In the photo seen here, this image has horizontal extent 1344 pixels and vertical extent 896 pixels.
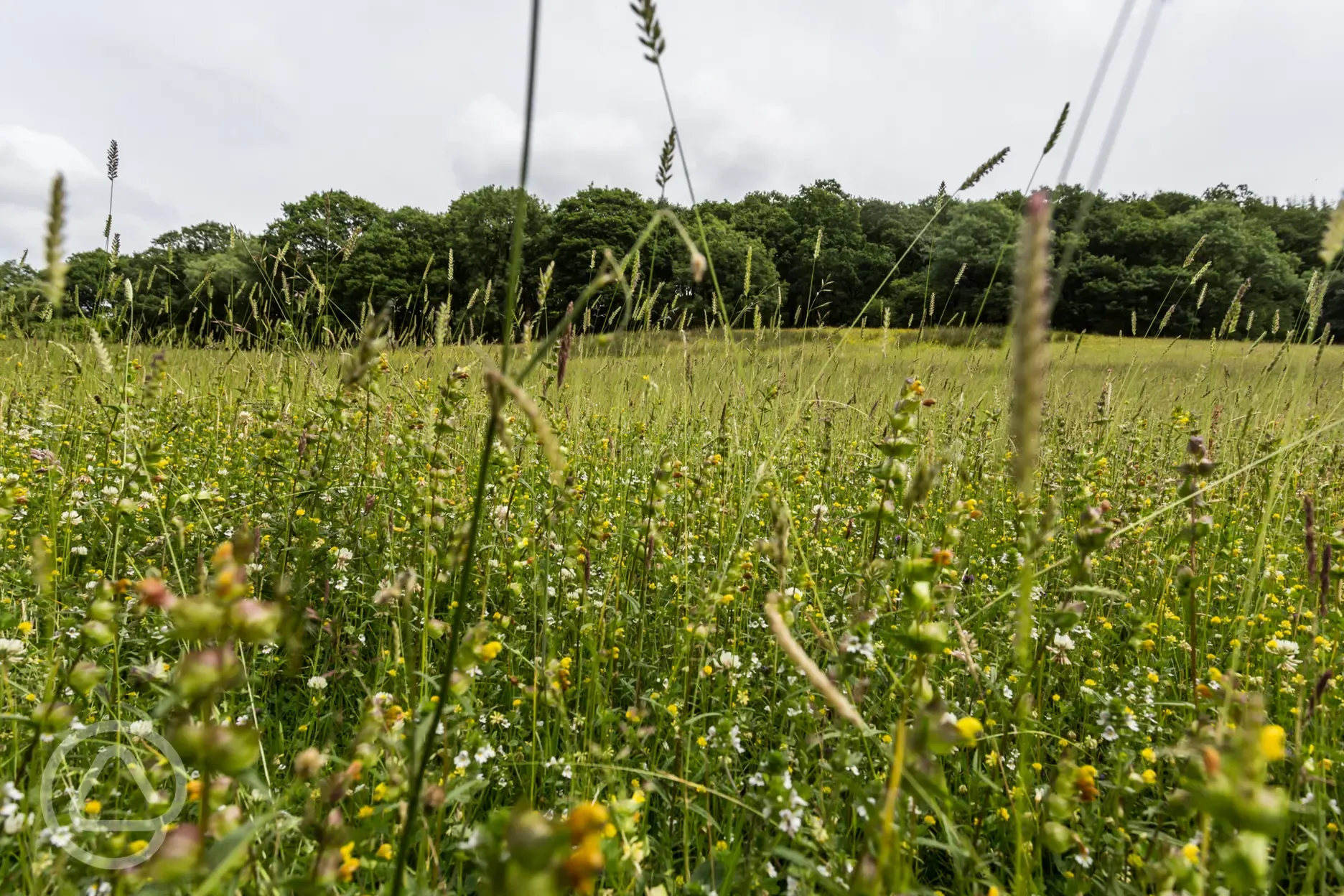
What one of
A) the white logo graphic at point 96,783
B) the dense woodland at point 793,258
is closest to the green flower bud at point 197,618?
the white logo graphic at point 96,783

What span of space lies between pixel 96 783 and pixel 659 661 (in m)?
1.35

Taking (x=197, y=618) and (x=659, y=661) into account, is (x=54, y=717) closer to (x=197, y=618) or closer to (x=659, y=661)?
(x=197, y=618)

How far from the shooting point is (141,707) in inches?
67.6

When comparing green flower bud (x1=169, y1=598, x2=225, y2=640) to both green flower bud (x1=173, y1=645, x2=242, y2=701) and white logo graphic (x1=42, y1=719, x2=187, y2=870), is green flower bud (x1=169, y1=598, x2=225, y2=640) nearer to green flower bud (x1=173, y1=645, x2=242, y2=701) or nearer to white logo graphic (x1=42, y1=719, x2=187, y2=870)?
green flower bud (x1=173, y1=645, x2=242, y2=701)

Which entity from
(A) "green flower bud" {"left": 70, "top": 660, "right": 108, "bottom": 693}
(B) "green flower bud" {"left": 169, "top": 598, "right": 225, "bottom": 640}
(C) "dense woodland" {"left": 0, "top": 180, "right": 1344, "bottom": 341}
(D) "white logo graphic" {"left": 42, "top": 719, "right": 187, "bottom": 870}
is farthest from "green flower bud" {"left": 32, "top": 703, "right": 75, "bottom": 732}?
(C) "dense woodland" {"left": 0, "top": 180, "right": 1344, "bottom": 341}

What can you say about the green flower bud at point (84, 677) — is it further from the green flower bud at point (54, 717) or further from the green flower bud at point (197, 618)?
the green flower bud at point (197, 618)

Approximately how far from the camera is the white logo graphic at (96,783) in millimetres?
985

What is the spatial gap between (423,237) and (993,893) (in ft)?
112

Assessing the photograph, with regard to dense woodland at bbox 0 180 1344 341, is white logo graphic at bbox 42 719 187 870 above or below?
below

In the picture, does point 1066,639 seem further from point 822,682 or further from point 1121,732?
point 822,682

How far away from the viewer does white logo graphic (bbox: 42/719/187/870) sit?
3.23ft

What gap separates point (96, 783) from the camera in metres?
1.28

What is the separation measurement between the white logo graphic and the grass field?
0.08 ft

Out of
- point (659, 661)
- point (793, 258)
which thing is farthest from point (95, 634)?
point (793, 258)
